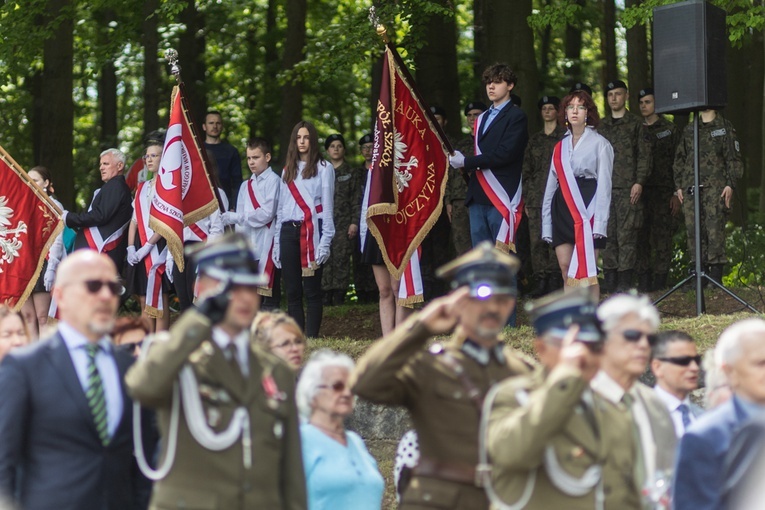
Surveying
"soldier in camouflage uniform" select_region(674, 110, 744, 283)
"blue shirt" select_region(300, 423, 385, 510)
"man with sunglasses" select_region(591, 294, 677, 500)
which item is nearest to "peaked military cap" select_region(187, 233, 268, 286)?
Result: "man with sunglasses" select_region(591, 294, 677, 500)

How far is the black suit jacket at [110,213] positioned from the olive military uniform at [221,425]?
8313mm

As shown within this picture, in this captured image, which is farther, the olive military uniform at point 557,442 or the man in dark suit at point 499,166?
the man in dark suit at point 499,166

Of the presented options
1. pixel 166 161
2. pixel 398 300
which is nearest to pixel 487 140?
pixel 398 300

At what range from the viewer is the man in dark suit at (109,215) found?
537 inches

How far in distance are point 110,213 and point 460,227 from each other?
4.46 meters

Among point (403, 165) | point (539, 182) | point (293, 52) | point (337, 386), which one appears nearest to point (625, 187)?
point (539, 182)

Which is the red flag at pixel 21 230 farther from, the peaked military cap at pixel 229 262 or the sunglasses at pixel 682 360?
the peaked military cap at pixel 229 262

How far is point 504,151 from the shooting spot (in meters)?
12.4

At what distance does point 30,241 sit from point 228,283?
29.1 feet

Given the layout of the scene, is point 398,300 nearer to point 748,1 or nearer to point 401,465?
point 748,1

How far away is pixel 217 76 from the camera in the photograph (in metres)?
27.7

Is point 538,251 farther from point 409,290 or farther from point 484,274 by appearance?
point 484,274

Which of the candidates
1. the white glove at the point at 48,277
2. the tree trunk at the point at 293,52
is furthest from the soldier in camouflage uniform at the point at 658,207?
the tree trunk at the point at 293,52

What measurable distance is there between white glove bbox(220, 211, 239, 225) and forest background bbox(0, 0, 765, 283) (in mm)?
3462
